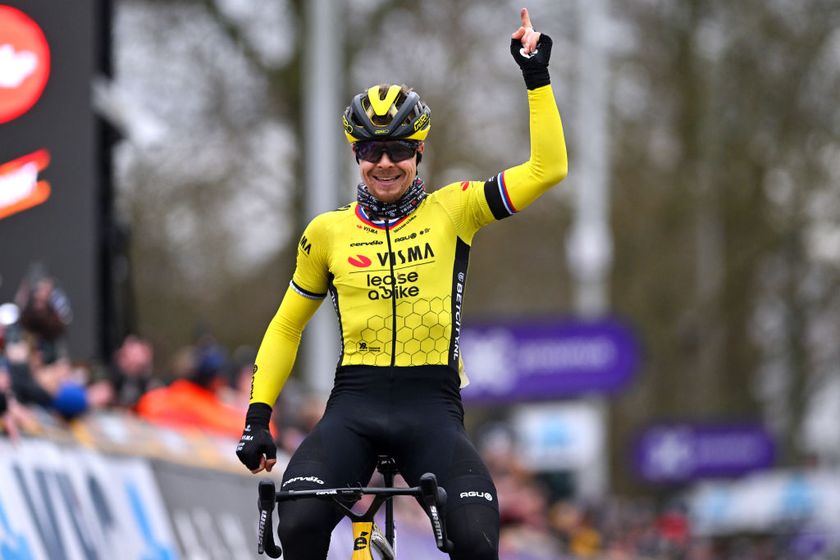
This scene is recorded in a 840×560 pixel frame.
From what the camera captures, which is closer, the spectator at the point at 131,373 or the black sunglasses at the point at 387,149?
the black sunglasses at the point at 387,149

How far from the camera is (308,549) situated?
21.7 ft

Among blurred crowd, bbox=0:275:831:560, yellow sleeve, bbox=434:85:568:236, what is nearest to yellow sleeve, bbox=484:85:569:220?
Answer: yellow sleeve, bbox=434:85:568:236

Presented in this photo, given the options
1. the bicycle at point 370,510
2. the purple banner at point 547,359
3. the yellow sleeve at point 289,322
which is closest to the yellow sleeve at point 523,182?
the yellow sleeve at point 289,322

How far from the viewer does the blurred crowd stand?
351 inches

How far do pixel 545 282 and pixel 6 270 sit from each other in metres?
26.2

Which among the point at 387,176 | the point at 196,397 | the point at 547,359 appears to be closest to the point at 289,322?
the point at 387,176

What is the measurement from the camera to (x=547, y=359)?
20766 mm

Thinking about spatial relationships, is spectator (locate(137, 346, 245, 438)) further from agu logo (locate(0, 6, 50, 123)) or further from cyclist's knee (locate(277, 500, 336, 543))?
cyclist's knee (locate(277, 500, 336, 543))

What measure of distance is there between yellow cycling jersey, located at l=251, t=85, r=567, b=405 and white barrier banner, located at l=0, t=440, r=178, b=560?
50.6 inches

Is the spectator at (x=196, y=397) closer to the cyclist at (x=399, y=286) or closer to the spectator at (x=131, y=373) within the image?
the spectator at (x=131, y=373)

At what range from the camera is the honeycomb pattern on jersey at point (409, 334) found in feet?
23.0

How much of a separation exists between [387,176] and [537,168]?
1.84ft

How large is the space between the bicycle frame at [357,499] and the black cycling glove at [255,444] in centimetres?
33

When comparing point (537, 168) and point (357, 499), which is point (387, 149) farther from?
point (357, 499)
